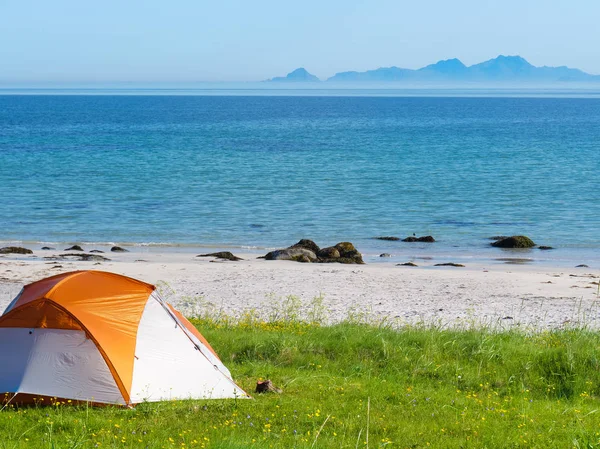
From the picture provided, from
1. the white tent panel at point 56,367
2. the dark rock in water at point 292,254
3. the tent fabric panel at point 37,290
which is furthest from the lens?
the dark rock in water at point 292,254

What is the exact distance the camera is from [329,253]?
29672 millimetres

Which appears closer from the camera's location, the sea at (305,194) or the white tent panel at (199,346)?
the white tent panel at (199,346)

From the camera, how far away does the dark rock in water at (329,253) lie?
2957 cm

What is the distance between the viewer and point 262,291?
22.2 metres

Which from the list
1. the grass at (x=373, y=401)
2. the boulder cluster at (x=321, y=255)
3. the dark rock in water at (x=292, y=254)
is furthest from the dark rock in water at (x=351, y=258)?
the grass at (x=373, y=401)

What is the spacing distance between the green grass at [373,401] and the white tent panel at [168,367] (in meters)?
0.34

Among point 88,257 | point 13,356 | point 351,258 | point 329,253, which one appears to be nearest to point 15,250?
point 88,257

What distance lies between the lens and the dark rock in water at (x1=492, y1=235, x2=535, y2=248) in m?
32.5

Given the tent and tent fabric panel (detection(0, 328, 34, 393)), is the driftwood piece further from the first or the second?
tent fabric panel (detection(0, 328, 34, 393))

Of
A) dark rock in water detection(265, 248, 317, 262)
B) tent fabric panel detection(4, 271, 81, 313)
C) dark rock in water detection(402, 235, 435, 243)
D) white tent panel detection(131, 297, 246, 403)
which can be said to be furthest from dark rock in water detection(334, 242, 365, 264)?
tent fabric panel detection(4, 271, 81, 313)

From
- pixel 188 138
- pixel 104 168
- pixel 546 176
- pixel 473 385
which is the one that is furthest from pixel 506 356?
pixel 188 138

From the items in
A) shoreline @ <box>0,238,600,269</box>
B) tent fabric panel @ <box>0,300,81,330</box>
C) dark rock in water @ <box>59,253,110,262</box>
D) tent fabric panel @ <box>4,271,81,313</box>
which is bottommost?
shoreline @ <box>0,238,600,269</box>

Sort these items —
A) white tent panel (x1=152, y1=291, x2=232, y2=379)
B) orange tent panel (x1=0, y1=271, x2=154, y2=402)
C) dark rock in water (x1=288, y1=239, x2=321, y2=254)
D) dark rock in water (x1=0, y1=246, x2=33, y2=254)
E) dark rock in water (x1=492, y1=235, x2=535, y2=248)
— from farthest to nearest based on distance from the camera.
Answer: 1. dark rock in water (x1=492, y1=235, x2=535, y2=248)
2. dark rock in water (x1=288, y1=239, x2=321, y2=254)
3. dark rock in water (x1=0, y1=246, x2=33, y2=254)
4. white tent panel (x1=152, y1=291, x2=232, y2=379)
5. orange tent panel (x1=0, y1=271, x2=154, y2=402)

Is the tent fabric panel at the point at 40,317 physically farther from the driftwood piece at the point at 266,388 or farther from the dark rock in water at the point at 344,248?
the dark rock in water at the point at 344,248
